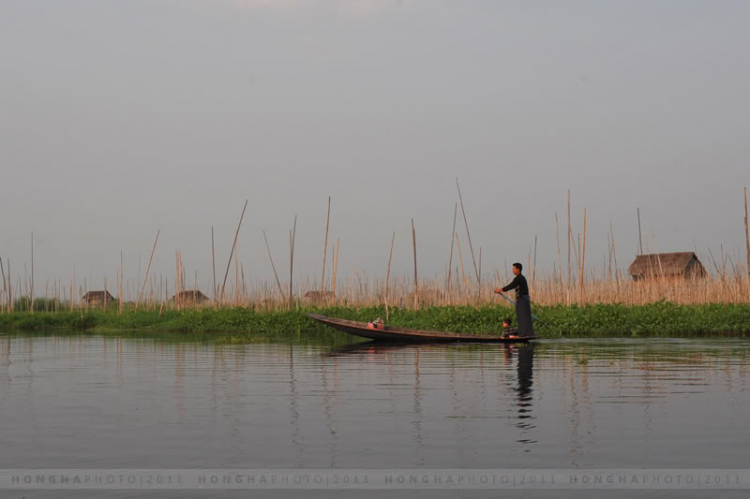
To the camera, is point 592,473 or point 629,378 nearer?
point 592,473

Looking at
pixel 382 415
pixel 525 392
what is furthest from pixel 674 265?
pixel 382 415

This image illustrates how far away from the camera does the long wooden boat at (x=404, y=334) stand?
17.1 m

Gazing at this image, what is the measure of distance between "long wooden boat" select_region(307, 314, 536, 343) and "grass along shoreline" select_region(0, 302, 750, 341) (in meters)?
3.54

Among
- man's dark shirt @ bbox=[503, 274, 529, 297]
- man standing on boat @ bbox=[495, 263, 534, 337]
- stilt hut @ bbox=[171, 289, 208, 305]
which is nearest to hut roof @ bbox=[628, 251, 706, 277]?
stilt hut @ bbox=[171, 289, 208, 305]

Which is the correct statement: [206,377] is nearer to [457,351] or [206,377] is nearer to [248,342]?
[457,351]

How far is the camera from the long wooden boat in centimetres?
Answer: 1709

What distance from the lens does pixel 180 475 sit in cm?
517

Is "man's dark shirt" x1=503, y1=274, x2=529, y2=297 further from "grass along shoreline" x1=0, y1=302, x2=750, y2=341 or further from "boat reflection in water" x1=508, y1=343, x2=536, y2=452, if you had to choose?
"grass along shoreline" x1=0, y1=302, x2=750, y2=341

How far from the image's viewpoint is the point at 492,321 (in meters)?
21.5

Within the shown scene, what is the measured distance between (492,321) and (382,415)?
14.3 metres

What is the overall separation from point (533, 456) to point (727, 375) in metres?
5.98

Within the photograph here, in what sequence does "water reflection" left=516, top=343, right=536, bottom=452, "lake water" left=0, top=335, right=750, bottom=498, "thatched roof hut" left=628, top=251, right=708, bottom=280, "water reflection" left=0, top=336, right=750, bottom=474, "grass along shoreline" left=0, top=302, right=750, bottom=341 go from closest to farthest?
1. "lake water" left=0, top=335, right=750, bottom=498
2. "water reflection" left=0, top=336, right=750, bottom=474
3. "water reflection" left=516, top=343, right=536, bottom=452
4. "grass along shoreline" left=0, top=302, right=750, bottom=341
5. "thatched roof hut" left=628, top=251, right=708, bottom=280

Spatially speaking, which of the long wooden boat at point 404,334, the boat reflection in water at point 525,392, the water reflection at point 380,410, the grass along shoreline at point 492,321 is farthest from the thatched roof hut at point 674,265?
the water reflection at point 380,410

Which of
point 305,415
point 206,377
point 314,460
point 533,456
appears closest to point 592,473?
point 533,456
